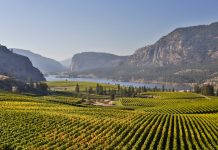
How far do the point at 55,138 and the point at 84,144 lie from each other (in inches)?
215

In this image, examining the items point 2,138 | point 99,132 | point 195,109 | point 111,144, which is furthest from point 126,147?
point 195,109

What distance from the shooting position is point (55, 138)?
168ft

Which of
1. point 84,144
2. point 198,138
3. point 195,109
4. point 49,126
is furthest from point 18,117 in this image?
point 195,109

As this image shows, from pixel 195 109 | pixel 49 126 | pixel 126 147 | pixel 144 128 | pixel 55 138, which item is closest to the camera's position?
pixel 126 147

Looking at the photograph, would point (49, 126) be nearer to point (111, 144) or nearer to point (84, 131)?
point (84, 131)

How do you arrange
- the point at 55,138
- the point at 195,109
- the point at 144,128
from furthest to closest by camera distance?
the point at 195,109
the point at 144,128
the point at 55,138

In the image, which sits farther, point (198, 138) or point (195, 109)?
point (195, 109)

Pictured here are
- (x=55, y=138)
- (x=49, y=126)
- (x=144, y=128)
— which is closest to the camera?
(x=55, y=138)

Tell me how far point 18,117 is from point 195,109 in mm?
72994

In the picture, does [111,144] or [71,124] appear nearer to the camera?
[111,144]

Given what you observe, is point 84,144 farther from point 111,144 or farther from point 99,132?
point 99,132

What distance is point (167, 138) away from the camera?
56.2 m

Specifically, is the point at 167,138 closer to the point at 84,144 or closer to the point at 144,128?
the point at 144,128

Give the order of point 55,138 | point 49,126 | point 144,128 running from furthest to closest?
point 144,128 < point 49,126 < point 55,138
